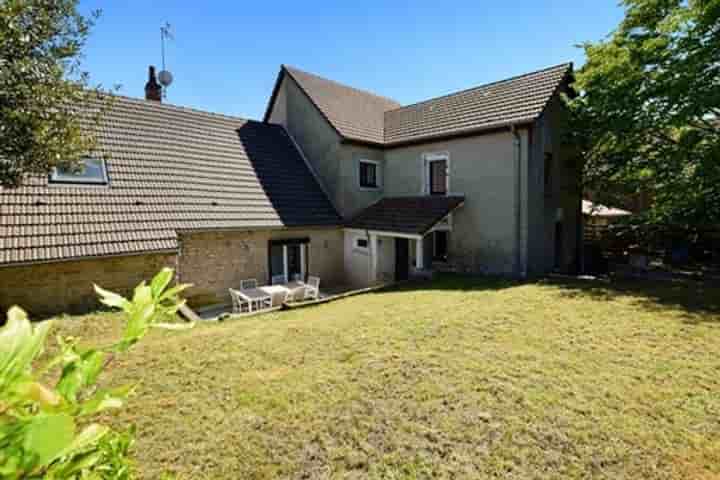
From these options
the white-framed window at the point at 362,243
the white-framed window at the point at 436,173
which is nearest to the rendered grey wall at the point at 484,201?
the white-framed window at the point at 436,173

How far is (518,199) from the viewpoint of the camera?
43.4 ft

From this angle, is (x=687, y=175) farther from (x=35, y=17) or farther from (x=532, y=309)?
(x=35, y=17)

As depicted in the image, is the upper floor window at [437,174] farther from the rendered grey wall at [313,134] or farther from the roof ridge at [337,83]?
the roof ridge at [337,83]

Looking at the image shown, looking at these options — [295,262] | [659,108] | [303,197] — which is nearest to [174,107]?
[303,197]

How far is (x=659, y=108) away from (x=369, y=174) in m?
11.3

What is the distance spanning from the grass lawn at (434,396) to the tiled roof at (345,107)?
10.7 metres

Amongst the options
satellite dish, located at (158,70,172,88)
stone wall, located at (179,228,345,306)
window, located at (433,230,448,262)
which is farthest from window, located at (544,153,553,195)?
satellite dish, located at (158,70,172,88)

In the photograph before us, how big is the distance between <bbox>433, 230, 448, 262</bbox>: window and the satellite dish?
15052 millimetres

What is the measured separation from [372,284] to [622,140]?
37.6ft

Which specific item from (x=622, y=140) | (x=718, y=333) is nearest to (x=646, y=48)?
(x=622, y=140)

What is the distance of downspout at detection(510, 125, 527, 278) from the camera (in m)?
13.2

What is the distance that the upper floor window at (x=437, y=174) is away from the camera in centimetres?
1546

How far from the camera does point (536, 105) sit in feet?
43.9

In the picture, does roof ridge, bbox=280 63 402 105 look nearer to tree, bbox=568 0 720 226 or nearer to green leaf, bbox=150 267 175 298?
tree, bbox=568 0 720 226
